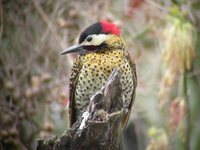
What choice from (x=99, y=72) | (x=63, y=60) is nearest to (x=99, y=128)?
(x=99, y=72)

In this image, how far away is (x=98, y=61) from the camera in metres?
3.88

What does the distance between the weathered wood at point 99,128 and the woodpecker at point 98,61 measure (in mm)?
403

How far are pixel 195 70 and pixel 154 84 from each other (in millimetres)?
523

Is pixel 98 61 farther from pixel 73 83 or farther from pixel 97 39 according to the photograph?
pixel 73 83

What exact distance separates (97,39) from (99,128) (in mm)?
751

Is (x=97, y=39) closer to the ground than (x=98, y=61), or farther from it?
farther from it

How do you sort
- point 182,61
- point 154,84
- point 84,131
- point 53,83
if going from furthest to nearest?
point 154,84 → point 53,83 → point 182,61 → point 84,131

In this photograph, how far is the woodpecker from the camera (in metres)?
3.88

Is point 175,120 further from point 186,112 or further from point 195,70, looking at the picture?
point 195,70

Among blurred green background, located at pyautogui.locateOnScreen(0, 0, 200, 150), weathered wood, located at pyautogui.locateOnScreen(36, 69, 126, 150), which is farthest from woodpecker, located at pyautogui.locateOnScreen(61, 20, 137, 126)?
blurred green background, located at pyautogui.locateOnScreen(0, 0, 200, 150)

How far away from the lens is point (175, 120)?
500 centimetres

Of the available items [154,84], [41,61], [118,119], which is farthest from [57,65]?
[118,119]

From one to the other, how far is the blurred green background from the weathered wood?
4.86 feet

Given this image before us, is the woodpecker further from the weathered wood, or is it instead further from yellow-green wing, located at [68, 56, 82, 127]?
the weathered wood
